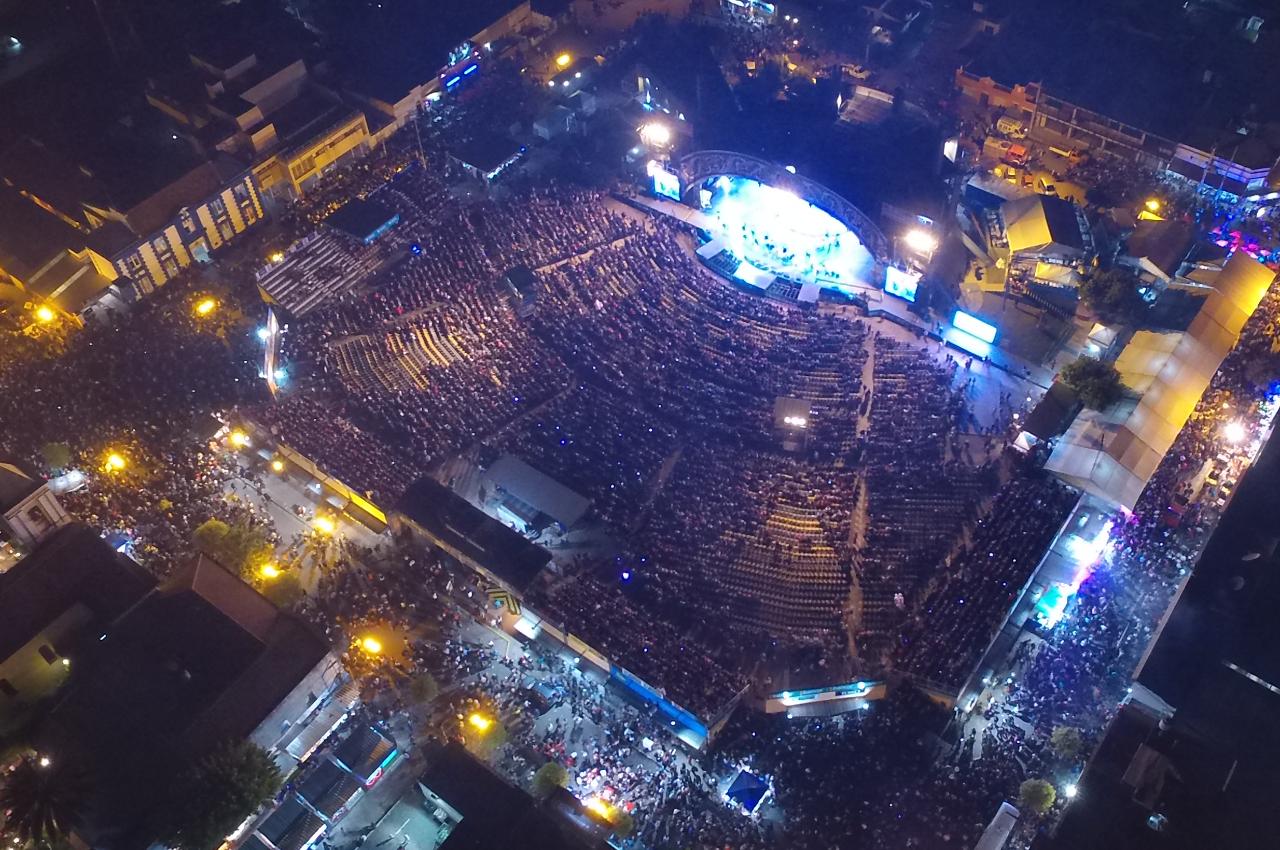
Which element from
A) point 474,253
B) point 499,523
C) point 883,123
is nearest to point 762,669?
point 499,523

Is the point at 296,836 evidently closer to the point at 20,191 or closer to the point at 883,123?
the point at 20,191

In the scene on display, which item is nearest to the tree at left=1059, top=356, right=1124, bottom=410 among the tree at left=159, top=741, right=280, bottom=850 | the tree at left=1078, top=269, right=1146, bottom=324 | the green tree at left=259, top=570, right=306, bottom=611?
the tree at left=1078, top=269, right=1146, bottom=324

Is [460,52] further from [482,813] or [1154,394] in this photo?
[482,813]

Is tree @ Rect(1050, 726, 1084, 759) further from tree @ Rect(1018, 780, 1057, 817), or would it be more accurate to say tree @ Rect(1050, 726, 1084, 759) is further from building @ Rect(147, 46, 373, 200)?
building @ Rect(147, 46, 373, 200)

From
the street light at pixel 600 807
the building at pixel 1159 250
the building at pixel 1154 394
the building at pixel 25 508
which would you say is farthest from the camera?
the building at pixel 1159 250

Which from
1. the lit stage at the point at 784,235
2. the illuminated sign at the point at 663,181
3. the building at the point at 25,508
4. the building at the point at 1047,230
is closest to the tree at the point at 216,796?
the building at the point at 25,508

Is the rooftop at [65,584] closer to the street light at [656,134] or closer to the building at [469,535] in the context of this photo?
the building at [469,535]
